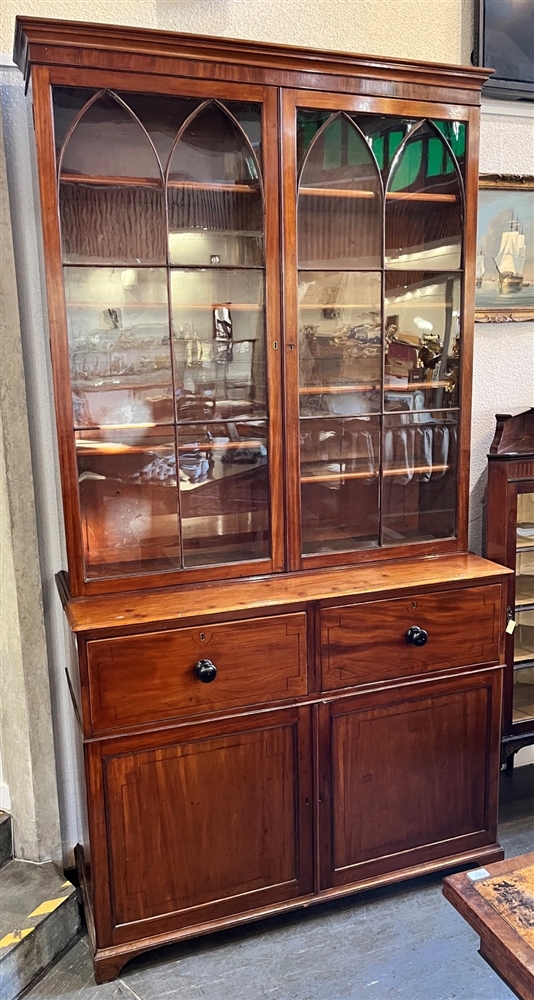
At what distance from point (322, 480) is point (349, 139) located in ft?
3.13

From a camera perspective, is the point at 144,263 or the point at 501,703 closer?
the point at 144,263

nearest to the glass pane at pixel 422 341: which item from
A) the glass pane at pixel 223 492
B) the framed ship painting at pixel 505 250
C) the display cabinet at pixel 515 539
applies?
the display cabinet at pixel 515 539

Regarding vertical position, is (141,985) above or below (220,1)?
below

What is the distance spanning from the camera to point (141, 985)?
1855 millimetres

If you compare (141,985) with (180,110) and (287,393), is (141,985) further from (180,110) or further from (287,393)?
(180,110)

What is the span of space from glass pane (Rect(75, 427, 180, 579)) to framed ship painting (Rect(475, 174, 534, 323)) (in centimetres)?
127

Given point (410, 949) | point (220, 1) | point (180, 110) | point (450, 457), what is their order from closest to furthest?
point (180, 110) < point (410, 949) < point (220, 1) < point (450, 457)

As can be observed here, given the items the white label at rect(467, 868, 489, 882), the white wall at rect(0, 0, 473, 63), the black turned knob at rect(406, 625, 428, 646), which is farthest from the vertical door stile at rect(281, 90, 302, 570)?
the white label at rect(467, 868, 489, 882)

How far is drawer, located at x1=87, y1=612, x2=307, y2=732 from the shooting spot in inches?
68.8

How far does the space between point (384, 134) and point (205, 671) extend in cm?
155

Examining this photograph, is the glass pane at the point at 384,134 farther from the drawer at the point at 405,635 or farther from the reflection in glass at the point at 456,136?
the drawer at the point at 405,635

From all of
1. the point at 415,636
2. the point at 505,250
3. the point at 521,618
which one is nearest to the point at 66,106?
the point at 505,250

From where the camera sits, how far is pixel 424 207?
2129 millimetres

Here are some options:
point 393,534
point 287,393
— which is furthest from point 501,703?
point 287,393
